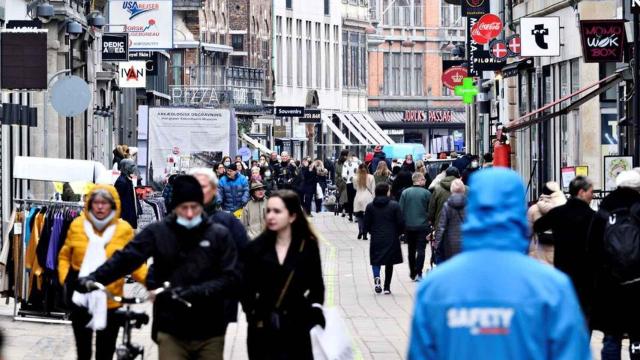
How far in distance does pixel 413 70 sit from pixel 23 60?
331 feet

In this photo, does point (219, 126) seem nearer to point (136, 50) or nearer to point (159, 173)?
point (159, 173)

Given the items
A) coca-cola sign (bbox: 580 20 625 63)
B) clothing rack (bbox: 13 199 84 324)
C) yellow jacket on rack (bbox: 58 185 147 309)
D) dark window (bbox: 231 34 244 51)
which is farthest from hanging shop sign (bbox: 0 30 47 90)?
dark window (bbox: 231 34 244 51)

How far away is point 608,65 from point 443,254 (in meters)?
13.3

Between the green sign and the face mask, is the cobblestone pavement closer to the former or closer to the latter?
the face mask

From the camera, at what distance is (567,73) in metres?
37.6

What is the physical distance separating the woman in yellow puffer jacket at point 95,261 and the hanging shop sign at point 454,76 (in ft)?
129

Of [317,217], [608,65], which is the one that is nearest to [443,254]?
[608,65]

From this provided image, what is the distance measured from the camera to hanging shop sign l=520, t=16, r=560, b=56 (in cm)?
3491

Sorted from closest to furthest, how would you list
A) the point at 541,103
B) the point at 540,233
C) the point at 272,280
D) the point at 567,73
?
the point at 272,280 < the point at 540,233 < the point at 567,73 < the point at 541,103

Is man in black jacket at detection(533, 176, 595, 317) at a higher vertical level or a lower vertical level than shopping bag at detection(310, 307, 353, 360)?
higher

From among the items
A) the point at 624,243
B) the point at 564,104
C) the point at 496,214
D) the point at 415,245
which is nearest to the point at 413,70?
the point at 564,104

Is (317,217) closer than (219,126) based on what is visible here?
No

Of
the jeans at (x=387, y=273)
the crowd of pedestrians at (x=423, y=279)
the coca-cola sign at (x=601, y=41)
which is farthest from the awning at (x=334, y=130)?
the crowd of pedestrians at (x=423, y=279)

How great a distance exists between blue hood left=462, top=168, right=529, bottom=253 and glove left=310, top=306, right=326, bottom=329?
14.2 ft
